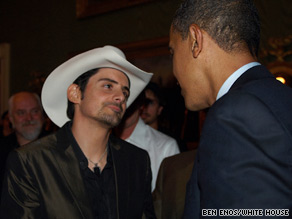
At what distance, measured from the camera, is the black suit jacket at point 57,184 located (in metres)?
1.99

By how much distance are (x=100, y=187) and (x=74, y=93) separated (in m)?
0.71

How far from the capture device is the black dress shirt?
82.7 inches

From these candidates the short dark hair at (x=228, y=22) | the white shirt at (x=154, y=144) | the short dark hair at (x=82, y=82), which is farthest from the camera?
the white shirt at (x=154, y=144)

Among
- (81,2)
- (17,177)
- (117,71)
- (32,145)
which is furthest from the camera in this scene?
(81,2)

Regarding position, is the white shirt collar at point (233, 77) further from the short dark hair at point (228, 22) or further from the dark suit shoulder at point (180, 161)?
the dark suit shoulder at point (180, 161)

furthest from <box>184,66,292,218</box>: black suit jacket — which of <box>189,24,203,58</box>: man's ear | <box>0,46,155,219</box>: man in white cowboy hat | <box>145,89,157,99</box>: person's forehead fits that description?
<box>145,89,157,99</box>: person's forehead

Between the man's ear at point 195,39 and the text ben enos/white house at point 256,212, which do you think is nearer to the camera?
the text ben enos/white house at point 256,212

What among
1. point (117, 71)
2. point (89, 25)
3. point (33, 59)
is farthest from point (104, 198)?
point (33, 59)

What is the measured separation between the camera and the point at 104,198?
7.06 feet

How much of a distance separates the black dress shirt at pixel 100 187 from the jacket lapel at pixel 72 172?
0.14ft

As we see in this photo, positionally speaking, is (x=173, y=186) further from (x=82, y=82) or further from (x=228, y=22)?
(x=228, y=22)

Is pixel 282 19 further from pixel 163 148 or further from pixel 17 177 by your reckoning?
pixel 17 177

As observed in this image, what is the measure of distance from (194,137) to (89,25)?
257 centimetres

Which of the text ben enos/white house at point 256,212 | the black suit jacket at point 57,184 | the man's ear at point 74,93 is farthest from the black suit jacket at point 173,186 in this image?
the text ben enos/white house at point 256,212
